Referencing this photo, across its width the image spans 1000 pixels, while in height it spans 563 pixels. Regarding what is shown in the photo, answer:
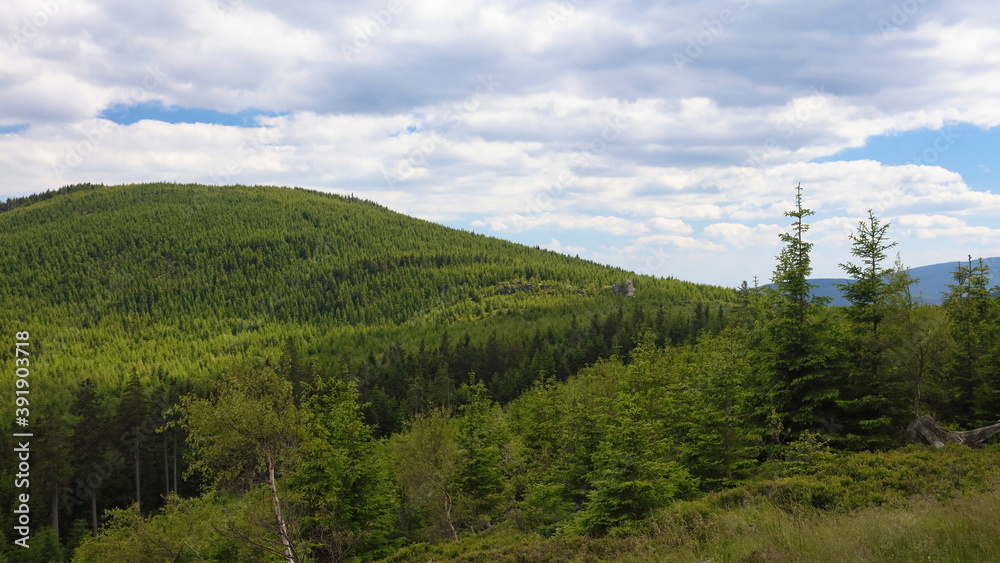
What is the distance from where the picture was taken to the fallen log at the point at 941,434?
19828 mm

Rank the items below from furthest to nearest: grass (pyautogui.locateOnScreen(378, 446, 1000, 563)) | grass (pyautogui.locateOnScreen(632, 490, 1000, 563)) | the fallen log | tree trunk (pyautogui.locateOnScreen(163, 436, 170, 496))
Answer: tree trunk (pyautogui.locateOnScreen(163, 436, 170, 496)), the fallen log, grass (pyautogui.locateOnScreen(378, 446, 1000, 563)), grass (pyautogui.locateOnScreen(632, 490, 1000, 563))

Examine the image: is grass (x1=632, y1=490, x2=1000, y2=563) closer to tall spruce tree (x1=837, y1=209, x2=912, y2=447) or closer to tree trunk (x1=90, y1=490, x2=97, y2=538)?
tall spruce tree (x1=837, y1=209, x2=912, y2=447)

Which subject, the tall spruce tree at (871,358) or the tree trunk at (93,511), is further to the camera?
the tree trunk at (93,511)

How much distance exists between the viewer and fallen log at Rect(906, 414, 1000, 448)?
65.1ft

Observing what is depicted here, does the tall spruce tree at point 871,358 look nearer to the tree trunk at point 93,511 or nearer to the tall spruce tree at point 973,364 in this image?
the tall spruce tree at point 973,364

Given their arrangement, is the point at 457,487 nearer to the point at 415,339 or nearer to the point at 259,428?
the point at 259,428

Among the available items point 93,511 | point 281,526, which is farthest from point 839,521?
point 93,511

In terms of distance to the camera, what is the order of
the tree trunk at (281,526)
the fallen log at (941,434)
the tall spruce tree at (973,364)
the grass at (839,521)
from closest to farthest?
the grass at (839,521)
the fallen log at (941,434)
the tree trunk at (281,526)
the tall spruce tree at (973,364)

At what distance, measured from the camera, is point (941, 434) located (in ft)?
66.6

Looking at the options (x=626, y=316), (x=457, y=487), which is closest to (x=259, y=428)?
(x=457, y=487)

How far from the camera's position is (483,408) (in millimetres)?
43781

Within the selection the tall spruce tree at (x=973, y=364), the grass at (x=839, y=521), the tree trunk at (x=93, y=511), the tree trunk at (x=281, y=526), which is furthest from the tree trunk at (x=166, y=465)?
the tall spruce tree at (x=973, y=364)

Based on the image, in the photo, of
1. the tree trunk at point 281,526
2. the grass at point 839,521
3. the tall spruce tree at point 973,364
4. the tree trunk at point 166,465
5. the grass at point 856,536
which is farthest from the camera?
the tree trunk at point 166,465

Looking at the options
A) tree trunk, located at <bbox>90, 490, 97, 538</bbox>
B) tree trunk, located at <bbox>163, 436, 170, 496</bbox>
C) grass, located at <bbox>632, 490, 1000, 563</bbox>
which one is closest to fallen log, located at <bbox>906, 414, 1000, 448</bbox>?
grass, located at <bbox>632, 490, 1000, 563</bbox>
